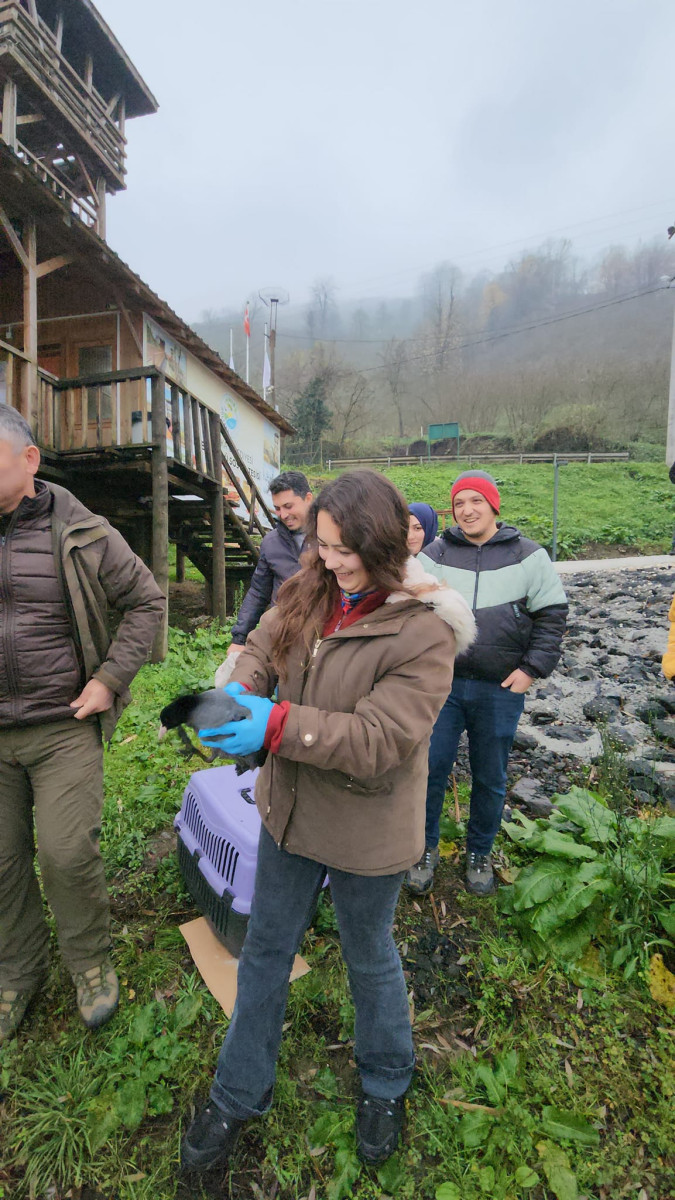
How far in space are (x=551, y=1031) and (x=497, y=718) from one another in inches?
46.5

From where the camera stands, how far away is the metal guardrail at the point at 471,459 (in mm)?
29125

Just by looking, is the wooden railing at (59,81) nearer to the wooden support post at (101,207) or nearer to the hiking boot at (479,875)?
the wooden support post at (101,207)

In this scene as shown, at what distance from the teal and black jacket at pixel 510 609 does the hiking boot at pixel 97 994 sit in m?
1.92

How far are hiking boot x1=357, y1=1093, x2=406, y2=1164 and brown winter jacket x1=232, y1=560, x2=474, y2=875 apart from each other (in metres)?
0.82

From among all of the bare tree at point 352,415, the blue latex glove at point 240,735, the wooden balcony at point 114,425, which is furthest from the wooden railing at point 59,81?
the bare tree at point 352,415

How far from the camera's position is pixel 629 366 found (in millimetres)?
39188

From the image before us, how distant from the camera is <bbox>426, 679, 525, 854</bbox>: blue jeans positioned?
2568 mm

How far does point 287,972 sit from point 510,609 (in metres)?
1.72

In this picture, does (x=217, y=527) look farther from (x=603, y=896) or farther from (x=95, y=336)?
(x=603, y=896)

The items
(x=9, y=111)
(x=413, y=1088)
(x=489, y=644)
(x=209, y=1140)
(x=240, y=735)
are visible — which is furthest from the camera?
(x=9, y=111)

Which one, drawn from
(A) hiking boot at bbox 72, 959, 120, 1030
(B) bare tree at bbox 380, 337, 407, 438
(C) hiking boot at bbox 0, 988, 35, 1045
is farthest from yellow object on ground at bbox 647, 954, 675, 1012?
(B) bare tree at bbox 380, 337, 407, 438

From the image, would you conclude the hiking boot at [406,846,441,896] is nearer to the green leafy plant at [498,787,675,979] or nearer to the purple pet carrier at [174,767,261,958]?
the green leafy plant at [498,787,675,979]

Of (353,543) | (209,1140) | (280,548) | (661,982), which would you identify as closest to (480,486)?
(353,543)

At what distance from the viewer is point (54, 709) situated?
6.29ft
